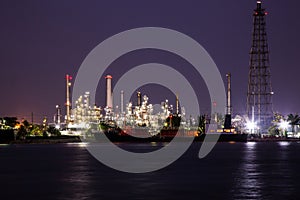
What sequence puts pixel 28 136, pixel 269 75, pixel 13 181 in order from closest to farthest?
1. pixel 13 181
2. pixel 269 75
3. pixel 28 136

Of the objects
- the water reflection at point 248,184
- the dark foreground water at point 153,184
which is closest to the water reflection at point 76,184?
the dark foreground water at point 153,184

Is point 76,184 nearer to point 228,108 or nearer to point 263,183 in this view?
point 263,183

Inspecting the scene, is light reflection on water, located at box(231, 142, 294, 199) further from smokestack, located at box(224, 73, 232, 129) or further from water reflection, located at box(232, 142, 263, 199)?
smokestack, located at box(224, 73, 232, 129)

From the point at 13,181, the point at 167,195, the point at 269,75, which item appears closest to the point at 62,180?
the point at 13,181

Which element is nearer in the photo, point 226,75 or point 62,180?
point 62,180

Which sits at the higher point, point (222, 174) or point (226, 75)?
point (226, 75)

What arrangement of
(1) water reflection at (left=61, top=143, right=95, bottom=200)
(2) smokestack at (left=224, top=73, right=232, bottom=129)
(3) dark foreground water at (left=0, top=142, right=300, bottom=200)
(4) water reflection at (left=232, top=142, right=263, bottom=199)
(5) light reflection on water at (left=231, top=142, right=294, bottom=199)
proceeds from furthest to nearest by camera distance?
(2) smokestack at (left=224, top=73, right=232, bottom=129) → (1) water reflection at (left=61, top=143, right=95, bottom=200) → (5) light reflection on water at (left=231, top=142, right=294, bottom=199) → (3) dark foreground water at (left=0, top=142, right=300, bottom=200) → (4) water reflection at (left=232, top=142, right=263, bottom=199)

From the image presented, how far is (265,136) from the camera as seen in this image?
183625mm

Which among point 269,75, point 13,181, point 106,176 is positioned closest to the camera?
point 13,181

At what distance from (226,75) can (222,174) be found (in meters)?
138

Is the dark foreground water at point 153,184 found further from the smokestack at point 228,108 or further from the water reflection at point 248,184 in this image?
the smokestack at point 228,108

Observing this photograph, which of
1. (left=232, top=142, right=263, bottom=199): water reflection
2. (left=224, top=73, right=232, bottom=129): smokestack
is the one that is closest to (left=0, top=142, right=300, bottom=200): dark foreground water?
(left=232, top=142, right=263, bottom=199): water reflection

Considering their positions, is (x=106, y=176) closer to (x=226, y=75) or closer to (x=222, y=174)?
(x=222, y=174)

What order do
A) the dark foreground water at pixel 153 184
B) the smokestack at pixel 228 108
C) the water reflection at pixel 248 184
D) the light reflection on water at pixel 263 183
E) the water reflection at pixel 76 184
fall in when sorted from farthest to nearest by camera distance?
the smokestack at pixel 228 108
the water reflection at pixel 76 184
the light reflection on water at pixel 263 183
the dark foreground water at pixel 153 184
the water reflection at pixel 248 184
